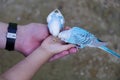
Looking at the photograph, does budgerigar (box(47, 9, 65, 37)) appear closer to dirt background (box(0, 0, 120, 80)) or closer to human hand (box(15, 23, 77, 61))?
human hand (box(15, 23, 77, 61))

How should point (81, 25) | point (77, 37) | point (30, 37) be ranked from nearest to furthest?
point (77, 37)
point (30, 37)
point (81, 25)

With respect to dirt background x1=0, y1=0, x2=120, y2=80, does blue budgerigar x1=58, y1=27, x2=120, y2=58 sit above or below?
above

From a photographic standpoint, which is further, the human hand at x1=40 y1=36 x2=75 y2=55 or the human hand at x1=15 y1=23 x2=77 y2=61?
the human hand at x1=15 y1=23 x2=77 y2=61

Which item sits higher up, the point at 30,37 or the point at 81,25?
the point at 30,37

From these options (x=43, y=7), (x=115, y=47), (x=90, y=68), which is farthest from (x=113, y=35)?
(x=43, y=7)

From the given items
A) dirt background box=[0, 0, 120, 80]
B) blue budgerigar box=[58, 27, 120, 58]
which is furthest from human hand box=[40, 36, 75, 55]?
dirt background box=[0, 0, 120, 80]

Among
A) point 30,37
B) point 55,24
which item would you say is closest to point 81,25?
point 30,37

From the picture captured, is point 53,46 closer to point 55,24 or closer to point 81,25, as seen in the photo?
point 55,24

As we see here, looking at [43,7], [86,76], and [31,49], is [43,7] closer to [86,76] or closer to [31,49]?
[86,76]

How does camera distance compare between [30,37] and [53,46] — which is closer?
[53,46]
